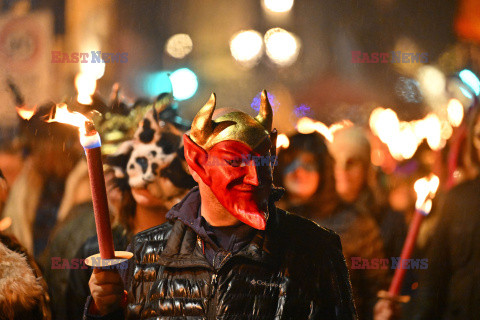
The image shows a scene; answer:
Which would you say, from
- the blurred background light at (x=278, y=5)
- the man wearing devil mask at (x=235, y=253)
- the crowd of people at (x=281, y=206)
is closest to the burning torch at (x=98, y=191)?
the man wearing devil mask at (x=235, y=253)

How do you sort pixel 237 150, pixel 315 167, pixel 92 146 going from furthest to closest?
pixel 315 167 → pixel 237 150 → pixel 92 146

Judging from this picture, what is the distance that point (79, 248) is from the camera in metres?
4.39

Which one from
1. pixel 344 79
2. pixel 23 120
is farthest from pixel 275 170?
pixel 23 120

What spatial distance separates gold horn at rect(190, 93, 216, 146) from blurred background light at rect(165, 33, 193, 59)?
1.50 meters

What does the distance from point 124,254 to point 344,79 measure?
2.59 metres

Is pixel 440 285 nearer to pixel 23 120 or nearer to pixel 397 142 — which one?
pixel 397 142

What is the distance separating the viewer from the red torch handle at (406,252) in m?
3.90

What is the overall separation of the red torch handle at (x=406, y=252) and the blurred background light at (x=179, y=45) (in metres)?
2.11

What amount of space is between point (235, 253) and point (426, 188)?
2032 millimetres

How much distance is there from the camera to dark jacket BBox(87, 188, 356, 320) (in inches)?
111

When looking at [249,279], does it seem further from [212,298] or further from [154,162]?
[154,162]

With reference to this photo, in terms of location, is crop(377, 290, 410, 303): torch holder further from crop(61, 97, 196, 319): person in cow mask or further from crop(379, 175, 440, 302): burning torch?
crop(61, 97, 196, 319): person in cow mask

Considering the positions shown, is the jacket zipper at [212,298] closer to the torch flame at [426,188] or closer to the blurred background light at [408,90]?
the torch flame at [426,188]

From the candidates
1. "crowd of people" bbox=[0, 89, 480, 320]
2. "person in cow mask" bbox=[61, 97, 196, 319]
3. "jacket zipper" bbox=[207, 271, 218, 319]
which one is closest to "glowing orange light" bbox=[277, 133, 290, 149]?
"crowd of people" bbox=[0, 89, 480, 320]
